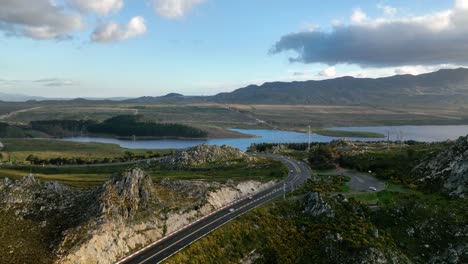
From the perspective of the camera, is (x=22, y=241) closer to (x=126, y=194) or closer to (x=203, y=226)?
(x=126, y=194)

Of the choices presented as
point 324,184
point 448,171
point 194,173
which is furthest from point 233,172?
point 448,171

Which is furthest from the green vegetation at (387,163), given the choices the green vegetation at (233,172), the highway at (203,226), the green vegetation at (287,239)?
the green vegetation at (287,239)

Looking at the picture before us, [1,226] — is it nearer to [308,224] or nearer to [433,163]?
[308,224]

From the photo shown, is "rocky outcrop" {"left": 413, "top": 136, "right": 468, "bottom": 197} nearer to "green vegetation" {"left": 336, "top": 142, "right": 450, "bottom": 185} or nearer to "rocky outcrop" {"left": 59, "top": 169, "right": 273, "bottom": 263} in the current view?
"green vegetation" {"left": 336, "top": 142, "right": 450, "bottom": 185}

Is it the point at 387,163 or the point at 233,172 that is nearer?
the point at 387,163

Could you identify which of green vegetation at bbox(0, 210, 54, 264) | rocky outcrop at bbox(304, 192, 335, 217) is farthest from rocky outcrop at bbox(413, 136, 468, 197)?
green vegetation at bbox(0, 210, 54, 264)

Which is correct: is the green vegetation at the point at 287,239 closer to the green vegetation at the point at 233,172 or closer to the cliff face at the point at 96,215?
the cliff face at the point at 96,215
